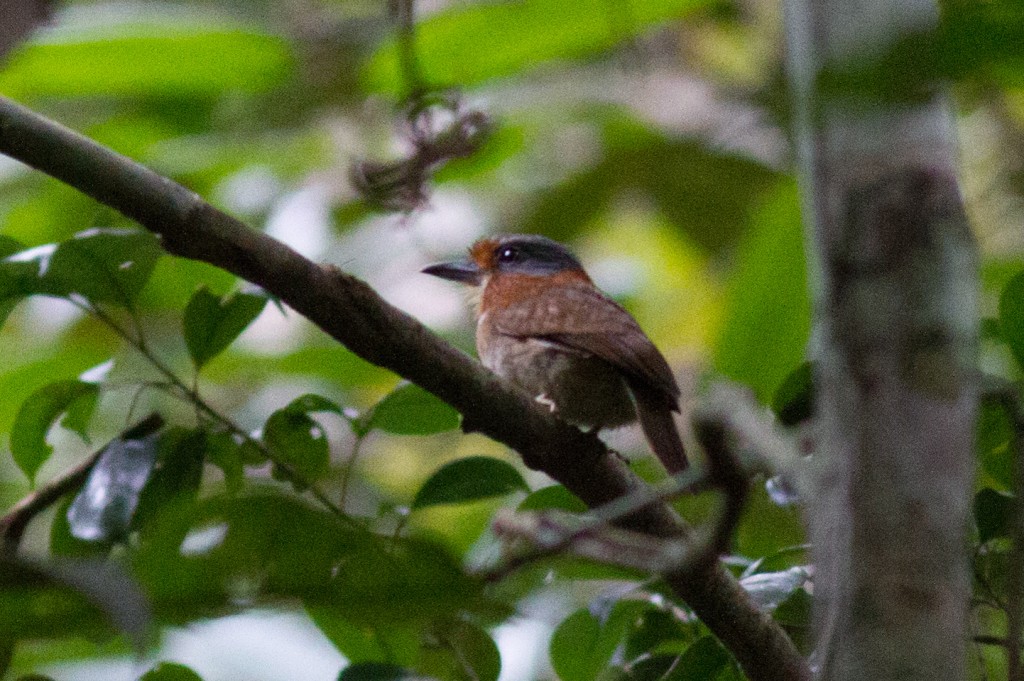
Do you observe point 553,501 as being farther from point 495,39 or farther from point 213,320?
point 495,39

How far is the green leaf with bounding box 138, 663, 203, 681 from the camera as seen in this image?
1.67m

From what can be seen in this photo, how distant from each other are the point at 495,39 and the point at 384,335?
2.49m

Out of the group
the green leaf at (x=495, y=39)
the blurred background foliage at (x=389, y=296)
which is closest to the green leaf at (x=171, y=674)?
the blurred background foliage at (x=389, y=296)

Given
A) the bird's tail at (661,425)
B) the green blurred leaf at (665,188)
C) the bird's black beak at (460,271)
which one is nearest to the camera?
the bird's tail at (661,425)

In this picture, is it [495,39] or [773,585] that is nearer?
[773,585]

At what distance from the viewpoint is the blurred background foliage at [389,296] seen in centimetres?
137

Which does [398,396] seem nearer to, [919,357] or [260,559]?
[260,559]

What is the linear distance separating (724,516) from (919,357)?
0.22m

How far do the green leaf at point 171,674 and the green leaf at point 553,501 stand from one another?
519 millimetres

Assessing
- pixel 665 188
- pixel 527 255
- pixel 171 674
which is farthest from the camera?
pixel 665 188

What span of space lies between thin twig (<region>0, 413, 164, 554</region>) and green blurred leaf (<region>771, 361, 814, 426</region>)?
2.94 feet

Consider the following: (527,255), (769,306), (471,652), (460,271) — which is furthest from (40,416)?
(527,255)

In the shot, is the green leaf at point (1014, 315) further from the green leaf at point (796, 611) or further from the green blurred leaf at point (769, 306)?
the green blurred leaf at point (769, 306)

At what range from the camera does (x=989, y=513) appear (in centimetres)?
180
